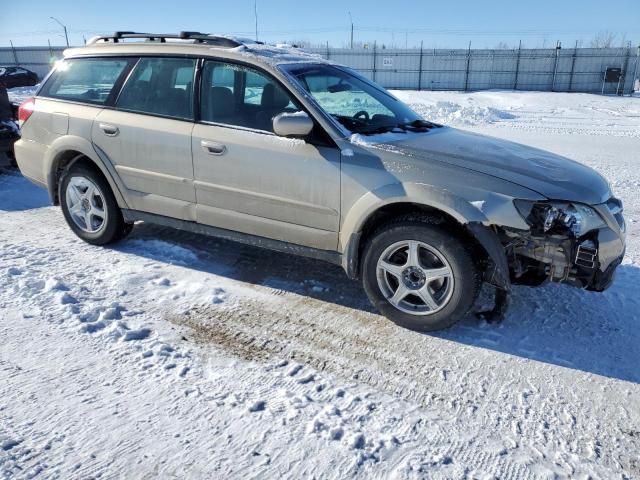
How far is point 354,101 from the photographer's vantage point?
4.32m

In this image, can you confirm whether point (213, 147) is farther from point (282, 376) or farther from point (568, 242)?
point (568, 242)

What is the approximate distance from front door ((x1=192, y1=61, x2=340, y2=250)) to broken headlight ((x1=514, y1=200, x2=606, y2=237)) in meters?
1.24

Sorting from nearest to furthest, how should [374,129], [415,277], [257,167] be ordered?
1. [415,277]
2. [257,167]
3. [374,129]

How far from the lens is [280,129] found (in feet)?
11.5

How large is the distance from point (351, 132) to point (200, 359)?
186 centimetres

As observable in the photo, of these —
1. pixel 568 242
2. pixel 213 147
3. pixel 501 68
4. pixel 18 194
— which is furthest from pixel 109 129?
pixel 501 68

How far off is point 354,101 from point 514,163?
4.81 feet

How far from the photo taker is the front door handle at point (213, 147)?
3.93 metres

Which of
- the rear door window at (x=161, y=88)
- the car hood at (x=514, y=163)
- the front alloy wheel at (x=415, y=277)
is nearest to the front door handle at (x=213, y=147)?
the rear door window at (x=161, y=88)

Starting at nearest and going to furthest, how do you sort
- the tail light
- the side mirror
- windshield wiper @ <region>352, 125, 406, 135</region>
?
the side mirror
windshield wiper @ <region>352, 125, 406, 135</region>
the tail light

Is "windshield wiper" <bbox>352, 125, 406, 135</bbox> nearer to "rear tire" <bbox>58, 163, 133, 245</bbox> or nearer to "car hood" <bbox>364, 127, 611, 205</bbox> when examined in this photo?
"car hood" <bbox>364, 127, 611, 205</bbox>

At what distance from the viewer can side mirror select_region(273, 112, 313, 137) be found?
11.4 ft

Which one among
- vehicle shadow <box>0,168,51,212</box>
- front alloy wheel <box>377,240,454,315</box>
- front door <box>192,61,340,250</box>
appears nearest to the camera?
front alloy wheel <box>377,240,454,315</box>

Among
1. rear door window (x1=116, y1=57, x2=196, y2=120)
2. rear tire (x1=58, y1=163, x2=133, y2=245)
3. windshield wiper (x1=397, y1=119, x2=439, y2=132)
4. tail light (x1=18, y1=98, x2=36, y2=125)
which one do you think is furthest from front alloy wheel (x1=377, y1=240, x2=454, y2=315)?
tail light (x1=18, y1=98, x2=36, y2=125)
